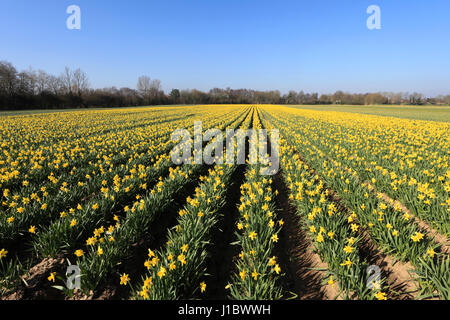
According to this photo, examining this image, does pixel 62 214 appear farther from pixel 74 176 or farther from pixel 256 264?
pixel 256 264

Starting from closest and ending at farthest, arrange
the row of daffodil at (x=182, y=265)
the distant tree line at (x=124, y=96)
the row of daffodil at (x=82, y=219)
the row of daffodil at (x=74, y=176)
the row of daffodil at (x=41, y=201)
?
1. the row of daffodil at (x=182, y=265)
2. the row of daffodil at (x=82, y=219)
3. the row of daffodil at (x=41, y=201)
4. the row of daffodil at (x=74, y=176)
5. the distant tree line at (x=124, y=96)

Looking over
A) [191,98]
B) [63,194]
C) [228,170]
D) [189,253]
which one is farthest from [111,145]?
[191,98]

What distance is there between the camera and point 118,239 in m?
3.45

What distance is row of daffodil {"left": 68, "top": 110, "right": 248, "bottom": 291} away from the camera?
2.91 metres

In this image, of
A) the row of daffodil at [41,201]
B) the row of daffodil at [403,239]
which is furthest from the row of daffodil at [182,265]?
the row of daffodil at [403,239]

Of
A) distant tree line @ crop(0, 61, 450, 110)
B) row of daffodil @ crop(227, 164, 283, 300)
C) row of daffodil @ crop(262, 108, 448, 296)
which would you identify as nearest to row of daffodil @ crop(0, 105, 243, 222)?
row of daffodil @ crop(227, 164, 283, 300)

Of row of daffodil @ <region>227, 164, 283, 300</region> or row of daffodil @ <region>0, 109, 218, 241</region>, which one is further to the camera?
row of daffodil @ <region>0, 109, 218, 241</region>

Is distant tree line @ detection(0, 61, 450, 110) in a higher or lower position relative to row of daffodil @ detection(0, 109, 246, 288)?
higher

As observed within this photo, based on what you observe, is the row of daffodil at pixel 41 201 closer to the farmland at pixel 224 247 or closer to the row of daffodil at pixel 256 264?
the farmland at pixel 224 247

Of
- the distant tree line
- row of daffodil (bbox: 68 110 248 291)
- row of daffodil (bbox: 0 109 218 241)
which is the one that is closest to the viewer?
row of daffodil (bbox: 68 110 248 291)

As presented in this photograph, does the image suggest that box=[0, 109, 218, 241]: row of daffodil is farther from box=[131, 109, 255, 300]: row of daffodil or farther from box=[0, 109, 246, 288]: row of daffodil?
box=[131, 109, 255, 300]: row of daffodil

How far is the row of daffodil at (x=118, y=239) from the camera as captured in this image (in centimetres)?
291
